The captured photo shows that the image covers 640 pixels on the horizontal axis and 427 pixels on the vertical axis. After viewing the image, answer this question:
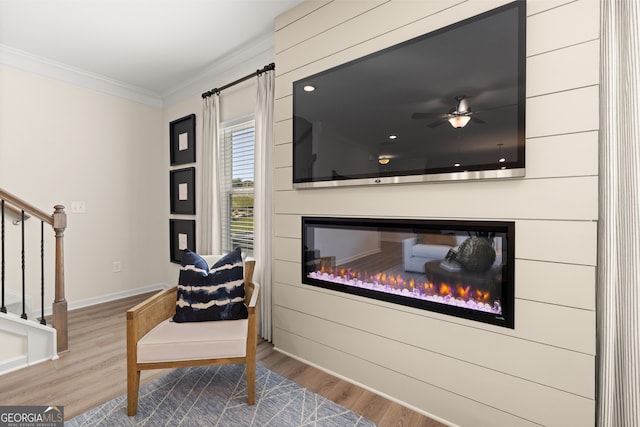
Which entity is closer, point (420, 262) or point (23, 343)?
point (420, 262)

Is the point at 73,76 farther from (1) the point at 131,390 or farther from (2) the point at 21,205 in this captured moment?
(1) the point at 131,390

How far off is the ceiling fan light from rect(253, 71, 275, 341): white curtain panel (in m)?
1.54

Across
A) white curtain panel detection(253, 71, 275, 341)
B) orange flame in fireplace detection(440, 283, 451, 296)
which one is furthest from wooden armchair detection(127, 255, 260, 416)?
orange flame in fireplace detection(440, 283, 451, 296)

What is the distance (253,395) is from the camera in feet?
6.07

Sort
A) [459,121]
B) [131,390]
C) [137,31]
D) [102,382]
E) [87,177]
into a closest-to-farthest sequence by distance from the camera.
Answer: [459,121] < [131,390] < [102,382] < [137,31] < [87,177]

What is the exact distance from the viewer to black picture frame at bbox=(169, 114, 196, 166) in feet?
12.4

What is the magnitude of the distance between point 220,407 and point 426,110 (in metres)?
2.12

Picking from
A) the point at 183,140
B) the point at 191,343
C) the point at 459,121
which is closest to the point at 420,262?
the point at 459,121

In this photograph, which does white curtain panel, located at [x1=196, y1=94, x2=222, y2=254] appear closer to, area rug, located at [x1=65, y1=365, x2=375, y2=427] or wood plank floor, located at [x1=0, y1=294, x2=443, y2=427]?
wood plank floor, located at [x1=0, y1=294, x2=443, y2=427]

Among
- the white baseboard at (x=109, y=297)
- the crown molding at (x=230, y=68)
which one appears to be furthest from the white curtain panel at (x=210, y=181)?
the white baseboard at (x=109, y=297)

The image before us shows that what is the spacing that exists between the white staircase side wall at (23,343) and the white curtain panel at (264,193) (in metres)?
1.64

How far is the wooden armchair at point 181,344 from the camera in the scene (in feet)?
5.71

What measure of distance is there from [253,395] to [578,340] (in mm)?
1703

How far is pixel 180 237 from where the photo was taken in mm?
3980
